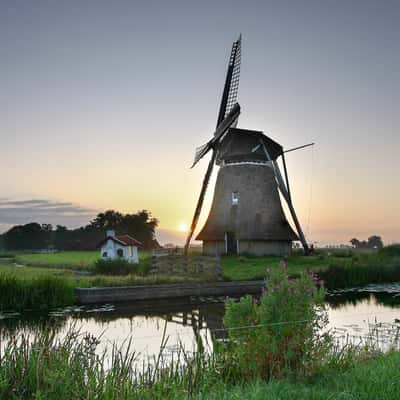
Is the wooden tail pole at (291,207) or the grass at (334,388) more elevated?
the wooden tail pole at (291,207)

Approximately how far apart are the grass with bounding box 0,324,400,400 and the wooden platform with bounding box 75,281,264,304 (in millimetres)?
9682

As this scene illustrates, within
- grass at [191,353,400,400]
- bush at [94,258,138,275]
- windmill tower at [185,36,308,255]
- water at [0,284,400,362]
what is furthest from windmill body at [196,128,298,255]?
grass at [191,353,400,400]

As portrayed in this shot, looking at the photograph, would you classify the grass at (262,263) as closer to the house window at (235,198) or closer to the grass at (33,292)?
the house window at (235,198)

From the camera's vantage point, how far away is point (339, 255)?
94.1ft

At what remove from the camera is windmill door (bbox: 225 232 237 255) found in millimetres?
27291

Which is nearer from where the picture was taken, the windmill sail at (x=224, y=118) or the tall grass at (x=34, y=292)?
the tall grass at (x=34, y=292)

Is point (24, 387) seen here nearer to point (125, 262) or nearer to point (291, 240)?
point (125, 262)

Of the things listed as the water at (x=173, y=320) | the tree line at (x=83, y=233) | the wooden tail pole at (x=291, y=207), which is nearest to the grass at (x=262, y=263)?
the wooden tail pole at (x=291, y=207)

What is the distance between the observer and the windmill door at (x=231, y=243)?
27291 mm

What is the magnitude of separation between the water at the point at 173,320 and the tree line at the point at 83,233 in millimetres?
44011

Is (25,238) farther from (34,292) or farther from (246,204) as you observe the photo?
(34,292)

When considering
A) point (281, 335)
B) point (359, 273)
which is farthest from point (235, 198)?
point (281, 335)

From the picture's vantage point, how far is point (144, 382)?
4.78 meters

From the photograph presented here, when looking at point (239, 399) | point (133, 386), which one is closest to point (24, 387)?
point (133, 386)
